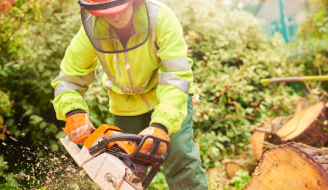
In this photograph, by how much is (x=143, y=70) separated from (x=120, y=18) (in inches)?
14.7

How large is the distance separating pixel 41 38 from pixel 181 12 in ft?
7.33

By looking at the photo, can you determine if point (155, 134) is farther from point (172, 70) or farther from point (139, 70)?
point (139, 70)

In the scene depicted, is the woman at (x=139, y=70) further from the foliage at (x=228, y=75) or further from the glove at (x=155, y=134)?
the foliage at (x=228, y=75)

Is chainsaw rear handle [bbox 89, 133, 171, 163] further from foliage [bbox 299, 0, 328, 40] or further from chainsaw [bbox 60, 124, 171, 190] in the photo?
foliage [bbox 299, 0, 328, 40]

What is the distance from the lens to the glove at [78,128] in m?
1.58

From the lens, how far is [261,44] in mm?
5312

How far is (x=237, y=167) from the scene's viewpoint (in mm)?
3342

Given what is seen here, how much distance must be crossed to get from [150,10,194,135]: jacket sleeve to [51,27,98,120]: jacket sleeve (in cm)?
51

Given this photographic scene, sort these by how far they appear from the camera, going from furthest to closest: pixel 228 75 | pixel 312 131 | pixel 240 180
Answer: pixel 228 75
pixel 312 131
pixel 240 180

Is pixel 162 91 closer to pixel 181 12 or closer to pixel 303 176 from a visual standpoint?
pixel 303 176

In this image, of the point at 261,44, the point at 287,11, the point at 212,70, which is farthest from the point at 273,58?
the point at 287,11

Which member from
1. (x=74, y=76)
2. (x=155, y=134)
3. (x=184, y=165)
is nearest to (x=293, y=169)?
(x=184, y=165)

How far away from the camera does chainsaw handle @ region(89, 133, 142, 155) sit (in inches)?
50.7

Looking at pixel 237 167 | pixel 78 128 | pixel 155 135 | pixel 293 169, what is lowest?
pixel 237 167
